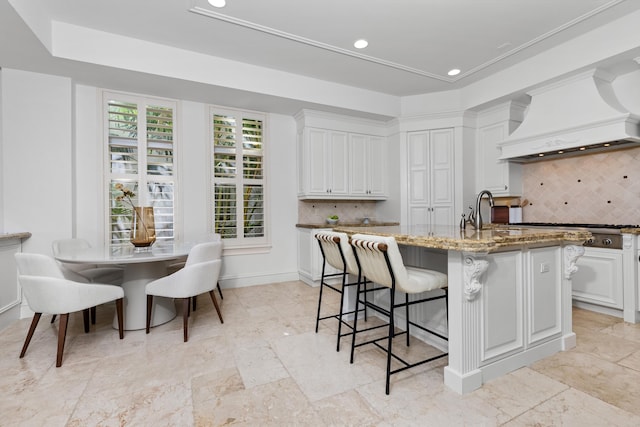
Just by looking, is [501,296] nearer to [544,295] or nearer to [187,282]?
[544,295]

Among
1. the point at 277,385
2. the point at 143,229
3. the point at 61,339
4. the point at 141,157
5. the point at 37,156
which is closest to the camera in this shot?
the point at 277,385

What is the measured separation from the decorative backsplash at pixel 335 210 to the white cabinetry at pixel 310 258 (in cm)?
31

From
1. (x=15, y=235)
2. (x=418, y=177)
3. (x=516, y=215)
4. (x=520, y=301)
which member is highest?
(x=418, y=177)

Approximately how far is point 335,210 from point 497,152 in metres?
2.52

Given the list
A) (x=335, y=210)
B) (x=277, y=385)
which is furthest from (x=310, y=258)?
(x=277, y=385)

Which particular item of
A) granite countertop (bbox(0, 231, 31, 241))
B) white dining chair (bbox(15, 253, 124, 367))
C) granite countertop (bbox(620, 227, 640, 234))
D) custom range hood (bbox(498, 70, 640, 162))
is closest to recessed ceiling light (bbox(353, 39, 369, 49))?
custom range hood (bbox(498, 70, 640, 162))

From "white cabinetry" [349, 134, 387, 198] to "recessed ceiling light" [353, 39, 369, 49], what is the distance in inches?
62.0

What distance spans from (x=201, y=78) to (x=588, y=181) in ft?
15.6

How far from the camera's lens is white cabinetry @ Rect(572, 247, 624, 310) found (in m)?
2.91

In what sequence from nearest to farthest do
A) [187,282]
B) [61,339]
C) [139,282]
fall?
[61,339], [187,282], [139,282]

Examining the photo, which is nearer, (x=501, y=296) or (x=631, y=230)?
(x=501, y=296)

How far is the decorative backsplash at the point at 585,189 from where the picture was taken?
10.8ft

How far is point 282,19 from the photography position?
2840mm

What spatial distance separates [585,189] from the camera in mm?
Answer: 3623
